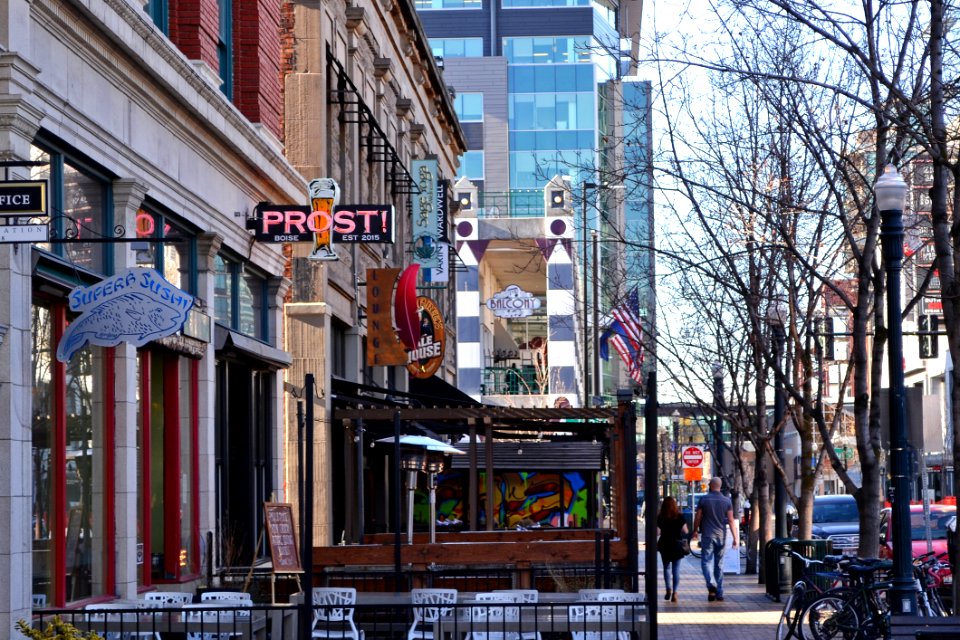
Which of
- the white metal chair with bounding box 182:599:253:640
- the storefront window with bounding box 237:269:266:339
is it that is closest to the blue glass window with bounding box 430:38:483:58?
the storefront window with bounding box 237:269:266:339

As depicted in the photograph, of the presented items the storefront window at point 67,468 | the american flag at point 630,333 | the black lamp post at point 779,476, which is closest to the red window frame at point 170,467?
the storefront window at point 67,468

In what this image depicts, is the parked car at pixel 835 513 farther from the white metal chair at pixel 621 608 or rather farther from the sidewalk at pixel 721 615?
the white metal chair at pixel 621 608

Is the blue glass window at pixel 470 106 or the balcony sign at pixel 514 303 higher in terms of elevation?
the blue glass window at pixel 470 106

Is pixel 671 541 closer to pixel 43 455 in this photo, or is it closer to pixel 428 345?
pixel 428 345

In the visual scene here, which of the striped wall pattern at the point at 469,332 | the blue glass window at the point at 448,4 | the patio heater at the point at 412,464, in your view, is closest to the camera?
the patio heater at the point at 412,464

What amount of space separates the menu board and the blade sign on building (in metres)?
13.1

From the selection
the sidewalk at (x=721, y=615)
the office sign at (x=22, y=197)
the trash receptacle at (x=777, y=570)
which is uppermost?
the office sign at (x=22, y=197)

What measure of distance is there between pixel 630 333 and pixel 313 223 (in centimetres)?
1289

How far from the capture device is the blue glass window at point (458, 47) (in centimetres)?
11294

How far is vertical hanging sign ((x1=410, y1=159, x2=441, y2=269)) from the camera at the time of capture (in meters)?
36.8

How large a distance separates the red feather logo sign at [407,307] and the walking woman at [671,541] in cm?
654

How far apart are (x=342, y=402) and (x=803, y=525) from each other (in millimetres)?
8418

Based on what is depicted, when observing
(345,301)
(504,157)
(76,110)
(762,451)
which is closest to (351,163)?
(345,301)

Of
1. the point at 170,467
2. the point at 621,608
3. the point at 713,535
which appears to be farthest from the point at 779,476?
the point at 621,608
